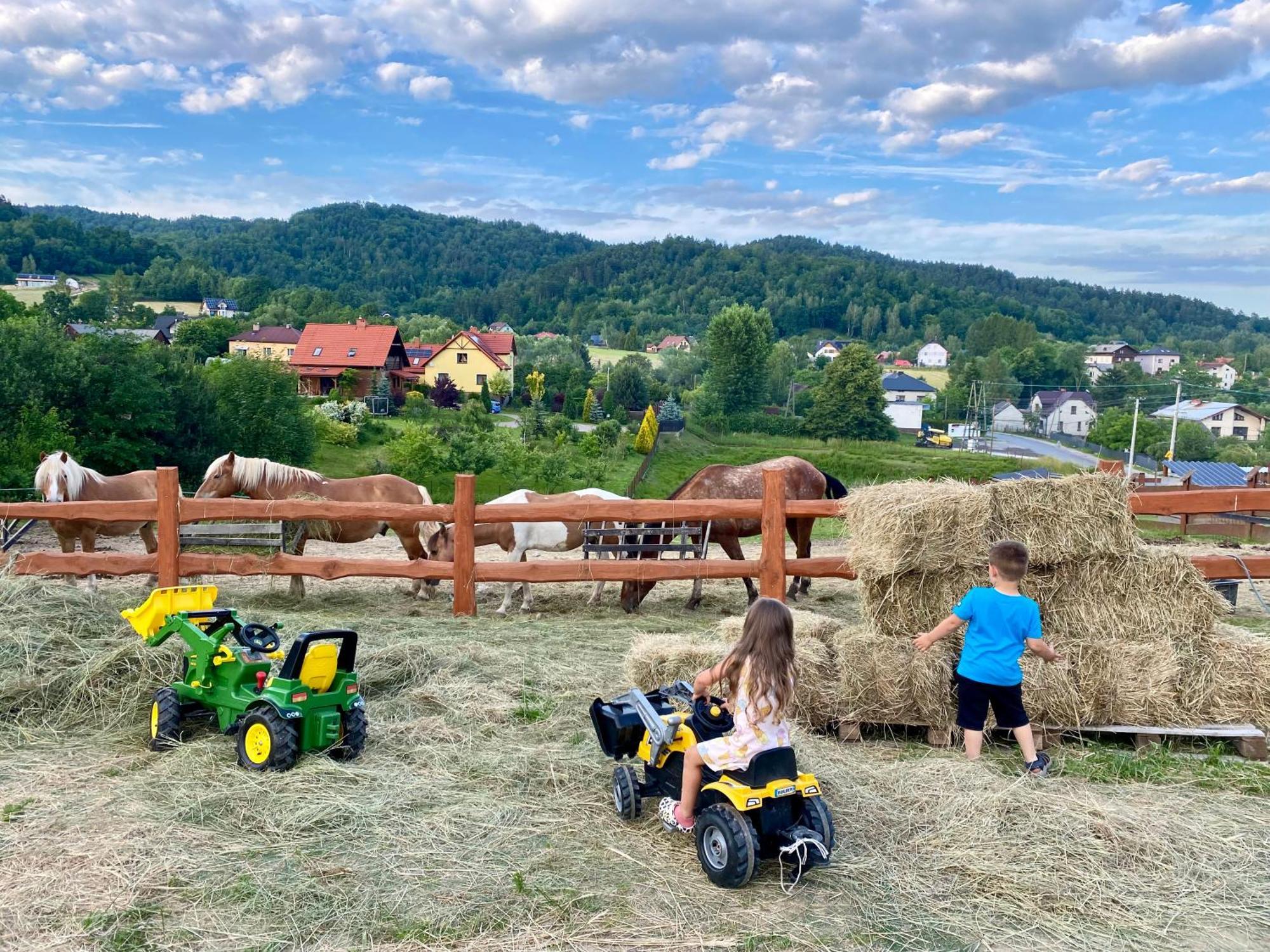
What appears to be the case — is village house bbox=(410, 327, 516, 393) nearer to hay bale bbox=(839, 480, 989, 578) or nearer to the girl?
hay bale bbox=(839, 480, 989, 578)

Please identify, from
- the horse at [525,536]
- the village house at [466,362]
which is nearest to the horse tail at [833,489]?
the horse at [525,536]

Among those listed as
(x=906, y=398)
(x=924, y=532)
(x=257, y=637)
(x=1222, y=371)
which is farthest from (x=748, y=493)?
(x=1222, y=371)

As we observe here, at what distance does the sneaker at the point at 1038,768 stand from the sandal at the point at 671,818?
1903mm

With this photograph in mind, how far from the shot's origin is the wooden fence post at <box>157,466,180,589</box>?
25.6 ft

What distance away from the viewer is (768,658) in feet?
11.3

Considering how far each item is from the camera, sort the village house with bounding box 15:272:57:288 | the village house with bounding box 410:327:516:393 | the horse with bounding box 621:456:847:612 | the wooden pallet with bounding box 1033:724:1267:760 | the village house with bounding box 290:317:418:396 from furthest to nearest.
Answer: the village house with bounding box 15:272:57:288
the village house with bounding box 410:327:516:393
the village house with bounding box 290:317:418:396
the horse with bounding box 621:456:847:612
the wooden pallet with bounding box 1033:724:1267:760

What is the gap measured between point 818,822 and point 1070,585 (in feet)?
9.80

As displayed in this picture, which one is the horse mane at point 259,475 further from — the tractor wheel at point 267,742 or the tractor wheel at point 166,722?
the tractor wheel at point 267,742

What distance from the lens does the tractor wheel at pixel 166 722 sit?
468 cm

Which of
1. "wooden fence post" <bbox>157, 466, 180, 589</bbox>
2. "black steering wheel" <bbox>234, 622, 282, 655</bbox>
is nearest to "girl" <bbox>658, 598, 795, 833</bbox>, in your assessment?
"black steering wheel" <bbox>234, 622, 282, 655</bbox>

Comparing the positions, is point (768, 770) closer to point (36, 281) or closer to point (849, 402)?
point (849, 402)

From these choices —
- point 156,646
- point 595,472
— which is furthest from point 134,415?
point 156,646

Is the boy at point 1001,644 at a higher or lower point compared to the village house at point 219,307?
lower

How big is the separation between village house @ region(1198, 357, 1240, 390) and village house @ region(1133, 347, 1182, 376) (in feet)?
11.9
